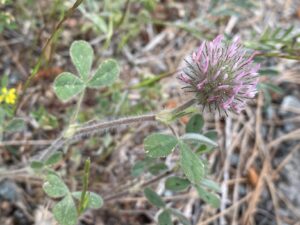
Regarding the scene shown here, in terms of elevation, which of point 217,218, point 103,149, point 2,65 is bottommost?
point 217,218

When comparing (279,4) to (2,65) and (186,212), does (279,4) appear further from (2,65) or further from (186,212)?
(2,65)

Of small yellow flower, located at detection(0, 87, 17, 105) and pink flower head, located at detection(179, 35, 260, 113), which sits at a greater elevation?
small yellow flower, located at detection(0, 87, 17, 105)

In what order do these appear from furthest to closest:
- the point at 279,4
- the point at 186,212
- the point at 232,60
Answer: the point at 279,4
the point at 186,212
the point at 232,60

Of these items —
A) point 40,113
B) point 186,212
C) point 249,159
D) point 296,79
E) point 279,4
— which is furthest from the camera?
point 279,4

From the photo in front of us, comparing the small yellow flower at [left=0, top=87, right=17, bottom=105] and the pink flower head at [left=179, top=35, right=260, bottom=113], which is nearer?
the pink flower head at [left=179, top=35, right=260, bottom=113]

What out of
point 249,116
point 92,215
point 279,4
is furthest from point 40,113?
point 279,4

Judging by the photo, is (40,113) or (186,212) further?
(186,212)

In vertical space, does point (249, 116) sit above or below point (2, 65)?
below

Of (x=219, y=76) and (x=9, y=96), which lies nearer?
(x=219, y=76)

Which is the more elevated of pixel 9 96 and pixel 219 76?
pixel 9 96
